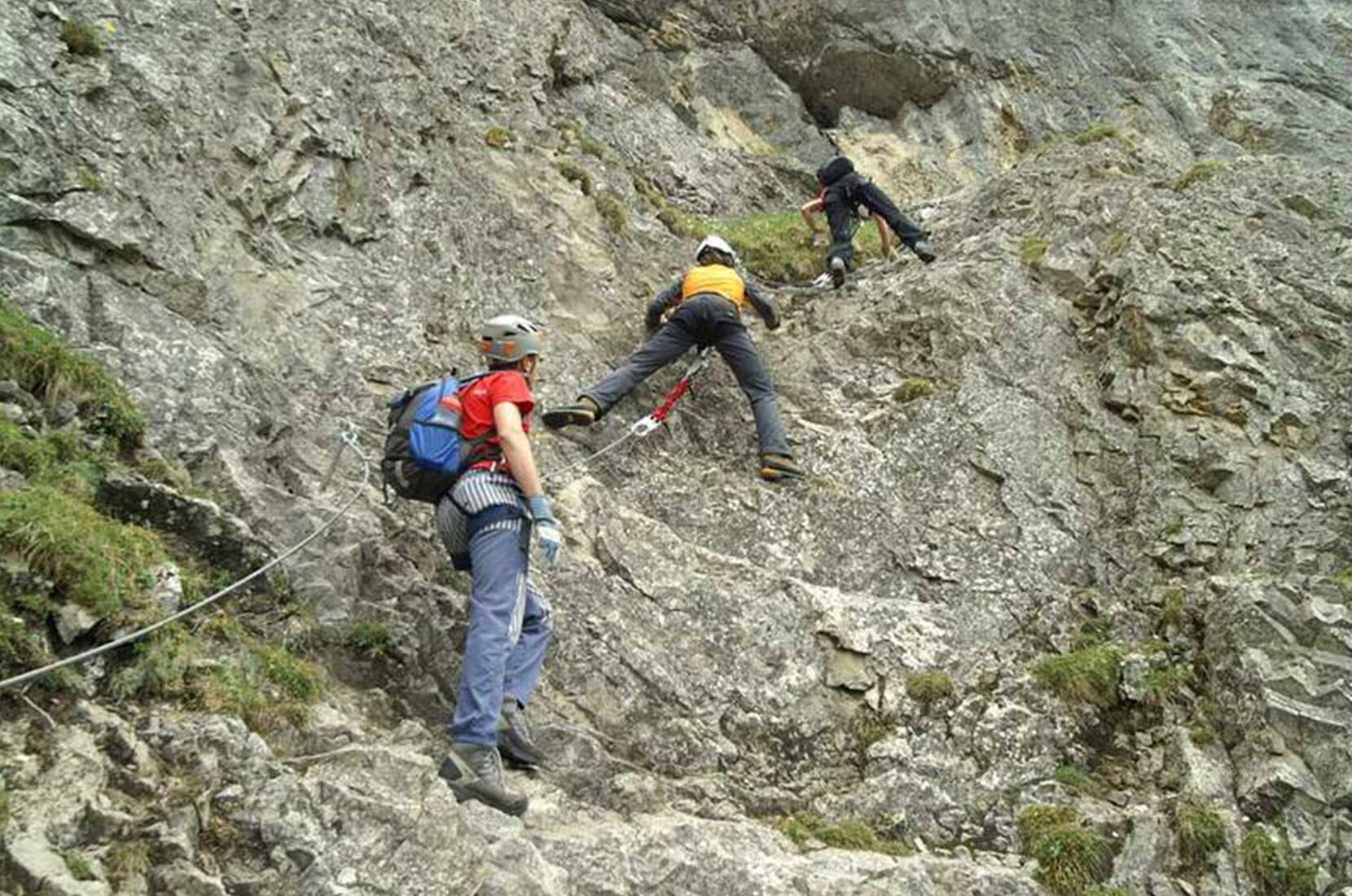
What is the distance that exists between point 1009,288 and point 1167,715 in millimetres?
7738

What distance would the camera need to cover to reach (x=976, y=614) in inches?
500

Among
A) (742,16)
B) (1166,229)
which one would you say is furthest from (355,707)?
(742,16)

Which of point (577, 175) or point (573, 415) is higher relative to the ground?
point (577, 175)

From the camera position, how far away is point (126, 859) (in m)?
6.61

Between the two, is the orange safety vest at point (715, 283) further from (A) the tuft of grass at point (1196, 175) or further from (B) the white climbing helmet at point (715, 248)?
(A) the tuft of grass at point (1196, 175)

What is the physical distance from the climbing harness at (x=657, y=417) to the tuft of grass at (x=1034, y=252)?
5.67m

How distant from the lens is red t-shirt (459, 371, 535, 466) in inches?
374

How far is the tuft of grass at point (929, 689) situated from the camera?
37.7 ft

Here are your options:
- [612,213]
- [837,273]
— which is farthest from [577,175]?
[837,273]

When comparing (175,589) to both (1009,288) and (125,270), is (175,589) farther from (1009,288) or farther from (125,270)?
(1009,288)

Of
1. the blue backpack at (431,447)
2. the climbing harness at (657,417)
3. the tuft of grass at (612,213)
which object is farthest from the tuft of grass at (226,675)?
the tuft of grass at (612,213)

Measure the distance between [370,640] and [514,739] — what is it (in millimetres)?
1571

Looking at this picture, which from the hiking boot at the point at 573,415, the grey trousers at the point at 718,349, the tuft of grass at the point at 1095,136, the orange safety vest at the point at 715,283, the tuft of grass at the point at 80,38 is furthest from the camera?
the tuft of grass at the point at 1095,136

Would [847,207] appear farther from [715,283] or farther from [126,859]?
[126,859]
